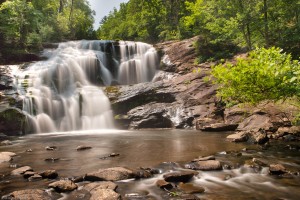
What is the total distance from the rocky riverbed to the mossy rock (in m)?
7.68

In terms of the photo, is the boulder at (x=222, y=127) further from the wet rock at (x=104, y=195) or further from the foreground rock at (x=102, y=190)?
the wet rock at (x=104, y=195)

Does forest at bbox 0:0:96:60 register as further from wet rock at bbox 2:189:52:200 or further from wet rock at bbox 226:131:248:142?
wet rock at bbox 2:189:52:200

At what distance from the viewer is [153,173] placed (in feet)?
25.8

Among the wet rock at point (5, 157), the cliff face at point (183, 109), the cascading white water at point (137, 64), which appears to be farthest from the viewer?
the cascading white water at point (137, 64)

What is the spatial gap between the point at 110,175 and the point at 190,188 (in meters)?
2.11

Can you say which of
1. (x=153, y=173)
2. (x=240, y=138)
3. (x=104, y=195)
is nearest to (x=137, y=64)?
(x=240, y=138)

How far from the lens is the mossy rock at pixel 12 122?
1866 centimetres

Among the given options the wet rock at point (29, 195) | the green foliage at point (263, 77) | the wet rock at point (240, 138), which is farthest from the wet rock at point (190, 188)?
the wet rock at point (240, 138)

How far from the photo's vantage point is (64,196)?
6121 millimetres

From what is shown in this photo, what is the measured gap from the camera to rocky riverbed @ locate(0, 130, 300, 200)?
6.33m

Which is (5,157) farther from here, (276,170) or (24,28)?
(24,28)

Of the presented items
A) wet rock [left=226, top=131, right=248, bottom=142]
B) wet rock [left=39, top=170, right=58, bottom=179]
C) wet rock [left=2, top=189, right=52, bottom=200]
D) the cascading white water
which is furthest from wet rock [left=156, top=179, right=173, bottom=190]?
the cascading white water

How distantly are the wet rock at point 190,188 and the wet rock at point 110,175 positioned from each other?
1435 millimetres

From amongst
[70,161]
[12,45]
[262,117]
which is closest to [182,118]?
[262,117]
